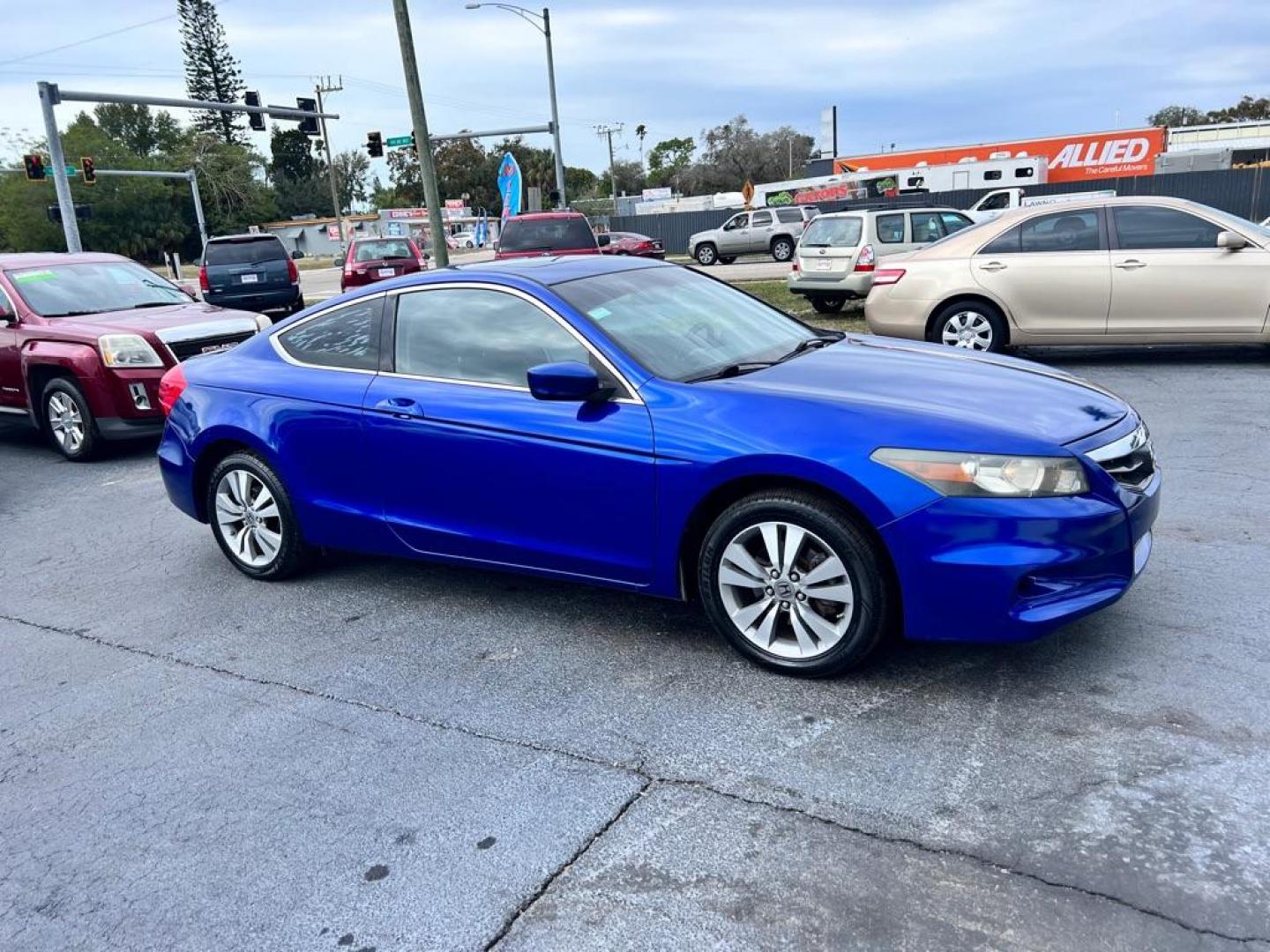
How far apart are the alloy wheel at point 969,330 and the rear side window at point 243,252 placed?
40.0ft

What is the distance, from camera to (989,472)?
136 inches

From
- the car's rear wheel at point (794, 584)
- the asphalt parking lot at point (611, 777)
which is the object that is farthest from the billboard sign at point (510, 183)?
the car's rear wheel at point (794, 584)

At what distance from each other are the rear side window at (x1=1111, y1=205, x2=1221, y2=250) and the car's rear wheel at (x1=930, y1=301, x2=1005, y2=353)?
128cm

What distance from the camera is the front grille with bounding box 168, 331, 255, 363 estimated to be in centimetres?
844

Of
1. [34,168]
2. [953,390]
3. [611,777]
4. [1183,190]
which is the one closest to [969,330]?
[953,390]

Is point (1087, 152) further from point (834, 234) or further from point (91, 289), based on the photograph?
point (91, 289)

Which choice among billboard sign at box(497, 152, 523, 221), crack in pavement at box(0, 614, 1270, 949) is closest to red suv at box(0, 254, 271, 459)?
crack in pavement at box(0, 614, 1270, 949)

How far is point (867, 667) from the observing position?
388 cm

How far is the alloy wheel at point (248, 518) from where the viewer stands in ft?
17.0

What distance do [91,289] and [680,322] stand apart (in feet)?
23.2

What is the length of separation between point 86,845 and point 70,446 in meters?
6.49

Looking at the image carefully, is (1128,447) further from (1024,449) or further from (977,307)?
(977,307)

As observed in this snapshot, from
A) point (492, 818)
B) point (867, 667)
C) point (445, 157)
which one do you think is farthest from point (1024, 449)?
point (445, 157)

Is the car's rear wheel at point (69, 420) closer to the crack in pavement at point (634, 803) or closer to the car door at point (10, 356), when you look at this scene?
the car door at point (10, 356)
